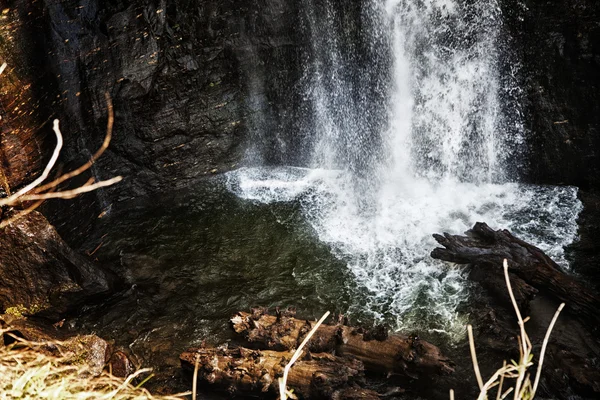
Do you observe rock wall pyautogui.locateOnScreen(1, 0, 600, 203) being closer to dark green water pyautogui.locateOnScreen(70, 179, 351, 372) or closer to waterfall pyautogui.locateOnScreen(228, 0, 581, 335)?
waterfall pyautogui.locateOnScreen(228, 0, 581, 335)

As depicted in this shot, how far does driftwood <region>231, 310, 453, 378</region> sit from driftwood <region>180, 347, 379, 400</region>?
26 centimetres

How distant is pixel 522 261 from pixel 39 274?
7395 millimetres

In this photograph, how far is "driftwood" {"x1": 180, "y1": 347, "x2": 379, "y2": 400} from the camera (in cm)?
575

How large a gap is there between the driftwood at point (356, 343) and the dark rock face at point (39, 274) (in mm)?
2857

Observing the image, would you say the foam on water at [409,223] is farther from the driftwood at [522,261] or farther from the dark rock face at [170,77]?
the dark rock face at [170,77]

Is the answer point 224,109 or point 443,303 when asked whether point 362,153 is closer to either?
point 224,109

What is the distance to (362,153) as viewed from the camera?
11820mm

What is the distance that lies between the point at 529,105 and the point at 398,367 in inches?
251

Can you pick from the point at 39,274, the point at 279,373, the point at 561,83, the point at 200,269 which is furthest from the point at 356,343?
the point at 561,83

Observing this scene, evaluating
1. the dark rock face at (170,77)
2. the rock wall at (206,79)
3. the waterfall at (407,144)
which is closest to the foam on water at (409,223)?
the waterfall at (407,144)

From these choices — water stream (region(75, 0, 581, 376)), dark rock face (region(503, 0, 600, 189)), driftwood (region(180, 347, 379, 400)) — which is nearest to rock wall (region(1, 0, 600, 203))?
dark rock face (region(503, 0, 600, 189))

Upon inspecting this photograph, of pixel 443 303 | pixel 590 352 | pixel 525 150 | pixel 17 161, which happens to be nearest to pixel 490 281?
pixel 443 303

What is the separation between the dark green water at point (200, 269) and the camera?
777 centimetres

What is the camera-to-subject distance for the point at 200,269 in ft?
29.5
